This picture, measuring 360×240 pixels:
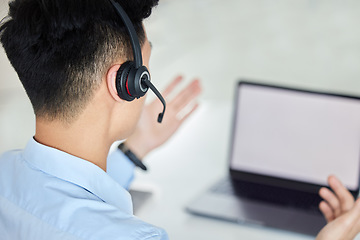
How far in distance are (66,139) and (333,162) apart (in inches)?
29.0

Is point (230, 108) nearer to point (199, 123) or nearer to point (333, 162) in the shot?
point (199, 123)

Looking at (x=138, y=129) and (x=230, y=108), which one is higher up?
(x=230, y=108)

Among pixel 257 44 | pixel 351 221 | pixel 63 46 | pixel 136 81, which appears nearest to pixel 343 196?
pixel 351 221

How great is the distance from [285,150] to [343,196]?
0.31 m

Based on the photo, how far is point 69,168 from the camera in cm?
67

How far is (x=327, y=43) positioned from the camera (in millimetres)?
2766

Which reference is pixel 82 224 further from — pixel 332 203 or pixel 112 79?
pixel 332 203

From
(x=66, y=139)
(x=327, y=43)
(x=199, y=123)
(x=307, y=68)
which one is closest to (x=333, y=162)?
(x=199, y=123)

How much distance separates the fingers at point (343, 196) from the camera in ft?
3.00

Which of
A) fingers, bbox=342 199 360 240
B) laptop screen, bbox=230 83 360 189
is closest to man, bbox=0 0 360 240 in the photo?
fingers, bbox=342 199 360 240

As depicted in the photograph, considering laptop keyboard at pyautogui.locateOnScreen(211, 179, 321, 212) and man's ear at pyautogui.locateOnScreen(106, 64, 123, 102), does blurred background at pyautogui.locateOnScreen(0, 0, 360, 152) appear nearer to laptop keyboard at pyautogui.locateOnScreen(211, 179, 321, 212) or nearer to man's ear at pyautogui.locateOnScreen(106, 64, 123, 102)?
laptop keyboard at pyautogui.locateOnScreen(211, 179, 321, 212)

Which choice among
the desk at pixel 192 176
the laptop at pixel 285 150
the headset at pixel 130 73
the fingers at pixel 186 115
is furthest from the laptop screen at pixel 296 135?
the headset at pixel 130 73

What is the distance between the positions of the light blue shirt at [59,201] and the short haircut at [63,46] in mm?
72

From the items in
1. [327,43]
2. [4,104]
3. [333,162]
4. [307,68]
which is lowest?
[4,104]
